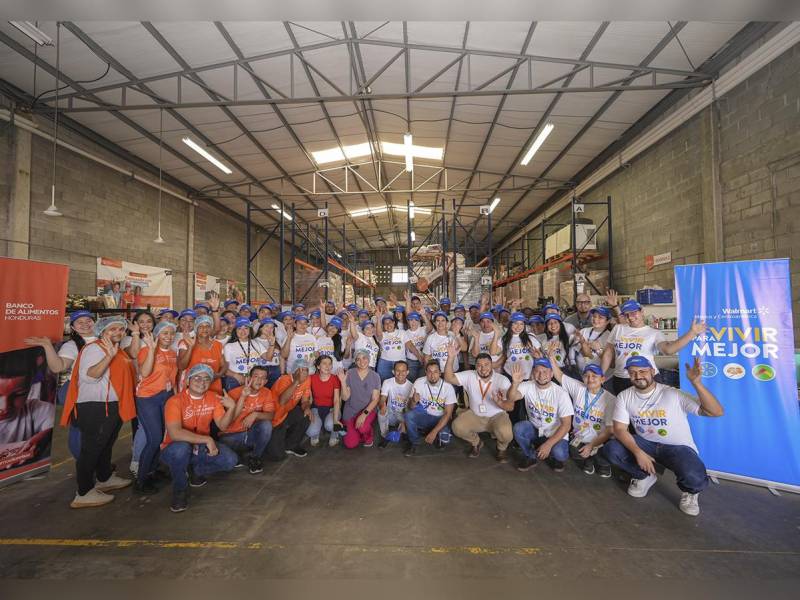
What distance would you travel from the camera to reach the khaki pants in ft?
15.5

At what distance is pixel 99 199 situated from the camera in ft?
35.2

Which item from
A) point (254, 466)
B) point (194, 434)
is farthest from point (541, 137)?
point (194, 434)

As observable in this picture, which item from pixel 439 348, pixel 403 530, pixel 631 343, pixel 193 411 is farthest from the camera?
pixel 439 348

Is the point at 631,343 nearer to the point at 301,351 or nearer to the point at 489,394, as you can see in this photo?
the point at 489,394

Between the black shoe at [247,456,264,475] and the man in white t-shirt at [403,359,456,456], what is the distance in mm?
1890

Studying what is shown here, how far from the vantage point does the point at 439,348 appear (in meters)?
5.85

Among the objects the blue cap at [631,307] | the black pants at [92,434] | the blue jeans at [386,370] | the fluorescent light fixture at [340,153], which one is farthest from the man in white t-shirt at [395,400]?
the fluorescent light fixture at [340,153]

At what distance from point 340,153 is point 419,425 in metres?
10.3

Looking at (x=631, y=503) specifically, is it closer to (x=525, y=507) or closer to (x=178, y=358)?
(x=525, y=507)

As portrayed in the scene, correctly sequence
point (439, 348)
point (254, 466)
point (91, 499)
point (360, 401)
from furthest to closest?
point (439, 348)
point (360, 401)
point (254, 466)
point (91, 499)

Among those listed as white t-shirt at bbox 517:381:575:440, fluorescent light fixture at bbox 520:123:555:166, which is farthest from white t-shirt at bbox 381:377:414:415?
fluorescent light fixture at bbox 520:123:555:166

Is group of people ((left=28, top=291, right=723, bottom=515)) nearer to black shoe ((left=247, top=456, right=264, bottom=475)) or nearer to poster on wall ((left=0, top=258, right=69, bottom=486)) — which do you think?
black shoe ((left=247, top=456, right=264, bottom=475))

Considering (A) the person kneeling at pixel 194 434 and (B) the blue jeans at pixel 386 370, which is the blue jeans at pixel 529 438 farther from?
(A) the person kneeling at pixel 194 434

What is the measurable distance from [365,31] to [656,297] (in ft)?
25.2
